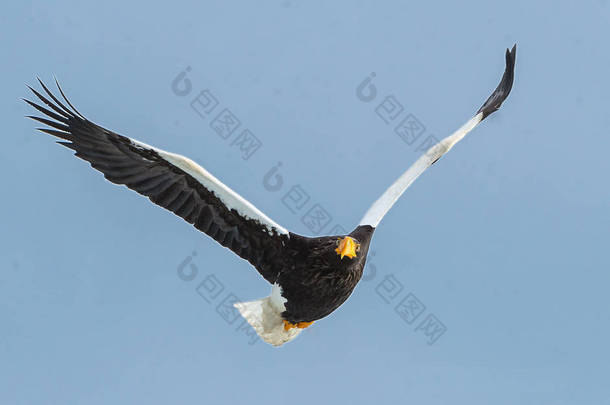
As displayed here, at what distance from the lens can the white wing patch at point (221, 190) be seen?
9.41 metres

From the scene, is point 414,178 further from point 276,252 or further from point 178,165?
point 178,165

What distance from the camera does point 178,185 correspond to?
979cm

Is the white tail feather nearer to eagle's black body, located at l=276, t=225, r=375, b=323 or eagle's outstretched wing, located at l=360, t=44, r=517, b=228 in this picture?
eagle's black body, located at l=276, t=225, r=375, b=323

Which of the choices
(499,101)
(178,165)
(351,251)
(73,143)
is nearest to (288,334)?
(351,251)

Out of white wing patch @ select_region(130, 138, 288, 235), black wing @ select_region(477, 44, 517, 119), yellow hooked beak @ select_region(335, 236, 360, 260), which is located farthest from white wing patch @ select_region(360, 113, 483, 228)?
black wing @ select_region(477, 44, 517, 119)

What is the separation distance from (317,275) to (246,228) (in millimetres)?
1033

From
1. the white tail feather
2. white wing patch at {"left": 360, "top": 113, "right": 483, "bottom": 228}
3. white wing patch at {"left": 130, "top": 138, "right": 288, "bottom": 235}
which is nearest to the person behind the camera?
white wing patch at {"left": 130, "top": 138, "right": 288, "bottom": 235}

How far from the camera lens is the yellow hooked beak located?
923cm

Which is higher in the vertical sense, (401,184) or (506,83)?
(401,184)

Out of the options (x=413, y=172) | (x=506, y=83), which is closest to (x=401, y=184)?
(x=413, y=172)

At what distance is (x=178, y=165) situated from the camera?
31.2ft

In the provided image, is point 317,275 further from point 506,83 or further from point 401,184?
point 506,83

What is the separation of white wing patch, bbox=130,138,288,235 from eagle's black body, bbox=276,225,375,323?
0.32 meters

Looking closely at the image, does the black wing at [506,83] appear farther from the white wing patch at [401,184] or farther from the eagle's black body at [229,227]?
the eagle's black body at [229,227]
